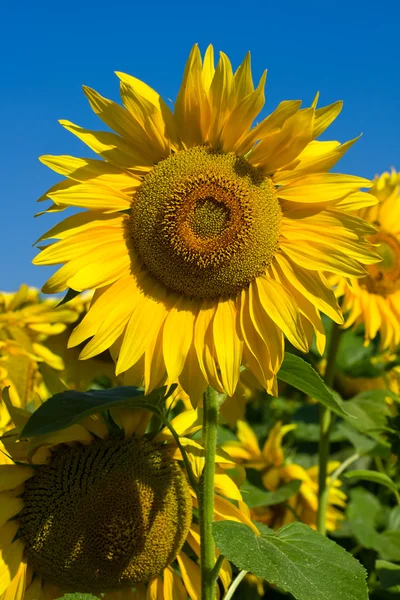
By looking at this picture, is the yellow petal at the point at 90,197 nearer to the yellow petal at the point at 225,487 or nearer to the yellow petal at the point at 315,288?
the yellow petal at the point at 315,288

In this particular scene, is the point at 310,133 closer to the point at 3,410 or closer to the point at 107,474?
the point at 107,474

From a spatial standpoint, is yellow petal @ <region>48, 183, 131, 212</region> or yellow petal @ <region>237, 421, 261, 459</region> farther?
yellow petal @ <region>237, 421, 261, 459</region>

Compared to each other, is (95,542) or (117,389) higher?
(117,389)

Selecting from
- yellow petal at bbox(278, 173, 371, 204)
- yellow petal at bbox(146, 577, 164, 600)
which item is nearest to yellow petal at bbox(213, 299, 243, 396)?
yellow petal at bbox(278, 173, 371, 204)

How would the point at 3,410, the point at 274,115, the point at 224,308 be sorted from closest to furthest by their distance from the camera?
1. the point at 274,115
2. the point at 224,308
3. the point at 3,410

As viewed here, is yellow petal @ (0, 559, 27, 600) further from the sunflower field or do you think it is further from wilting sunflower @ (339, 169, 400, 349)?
wilting sunflower @ (339, 169, 400, 349)

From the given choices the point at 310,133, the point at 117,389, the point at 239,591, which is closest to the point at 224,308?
the point at 117,389

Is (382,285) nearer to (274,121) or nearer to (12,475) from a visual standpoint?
(274,121)
